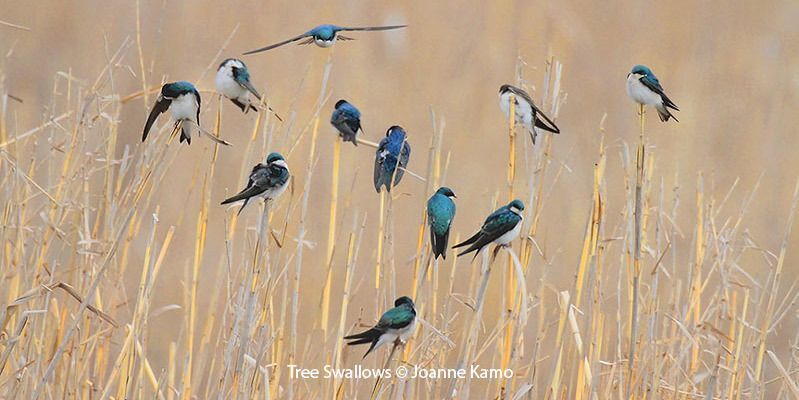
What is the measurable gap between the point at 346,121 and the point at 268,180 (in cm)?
31

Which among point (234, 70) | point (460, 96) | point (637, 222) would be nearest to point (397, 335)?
point (637, 222)

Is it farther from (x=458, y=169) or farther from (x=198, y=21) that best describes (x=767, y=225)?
(x=198, y=21)

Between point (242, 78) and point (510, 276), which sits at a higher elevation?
point (242, 78)

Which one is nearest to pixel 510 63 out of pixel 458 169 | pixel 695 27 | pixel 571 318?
pixel 458 169

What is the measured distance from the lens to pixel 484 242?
1.62 metres

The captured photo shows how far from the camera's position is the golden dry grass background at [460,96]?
→ 369 centimetres

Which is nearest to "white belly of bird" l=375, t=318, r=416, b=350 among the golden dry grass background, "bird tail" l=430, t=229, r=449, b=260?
"bird tail" l=430, t=229, r=449, b=260

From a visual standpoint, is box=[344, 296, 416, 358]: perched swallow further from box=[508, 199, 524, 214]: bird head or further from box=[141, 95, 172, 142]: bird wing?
box=[141, 95, 172, 142]: bird wing

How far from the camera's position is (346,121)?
6.21 feet

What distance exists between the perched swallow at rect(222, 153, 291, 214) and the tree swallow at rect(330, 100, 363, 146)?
0.24 meters

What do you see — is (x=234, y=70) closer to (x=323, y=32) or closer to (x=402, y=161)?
(x=323, y=32)

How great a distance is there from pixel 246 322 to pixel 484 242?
37cm

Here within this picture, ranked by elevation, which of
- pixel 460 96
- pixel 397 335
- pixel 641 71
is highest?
pixel 460 96

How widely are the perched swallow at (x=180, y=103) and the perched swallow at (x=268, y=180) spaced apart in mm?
131
